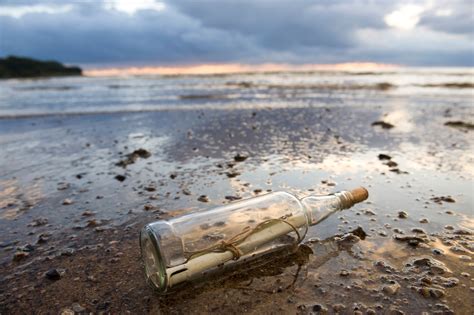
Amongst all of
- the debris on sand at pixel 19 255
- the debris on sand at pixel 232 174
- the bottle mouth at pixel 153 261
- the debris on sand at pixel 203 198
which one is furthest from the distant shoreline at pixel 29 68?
the bottle mouth at pixel 153 261

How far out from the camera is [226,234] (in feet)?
6.05

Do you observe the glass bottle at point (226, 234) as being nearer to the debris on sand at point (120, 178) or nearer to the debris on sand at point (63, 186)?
the debris on sand at point (120, 178)

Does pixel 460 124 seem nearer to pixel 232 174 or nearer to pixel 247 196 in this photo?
pixel 232 174

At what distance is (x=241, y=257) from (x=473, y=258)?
1.33 m

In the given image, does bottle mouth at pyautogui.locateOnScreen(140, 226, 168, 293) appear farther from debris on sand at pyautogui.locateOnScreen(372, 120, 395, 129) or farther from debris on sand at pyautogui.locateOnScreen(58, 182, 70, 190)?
debris on sand at pyautogui.locateOnScreen(372, 120, 395, 129)

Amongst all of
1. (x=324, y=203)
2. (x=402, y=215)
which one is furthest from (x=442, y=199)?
(x=324, y=203)

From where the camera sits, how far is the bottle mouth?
1594 millimetres

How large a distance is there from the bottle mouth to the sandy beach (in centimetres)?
7

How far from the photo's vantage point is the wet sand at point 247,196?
1728 millimetres

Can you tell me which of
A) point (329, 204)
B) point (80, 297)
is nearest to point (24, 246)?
point (80, 297)

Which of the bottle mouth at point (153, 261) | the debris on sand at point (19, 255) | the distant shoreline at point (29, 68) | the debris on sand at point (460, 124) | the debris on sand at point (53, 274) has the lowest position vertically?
the distant shoreline at point (29, 68)

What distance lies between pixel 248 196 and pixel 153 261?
1519mm

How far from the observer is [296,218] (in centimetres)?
204

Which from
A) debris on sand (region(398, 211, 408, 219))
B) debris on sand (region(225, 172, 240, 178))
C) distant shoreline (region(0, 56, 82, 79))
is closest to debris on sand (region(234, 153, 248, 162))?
debris on sand (region(225, 172, 240, 178))
